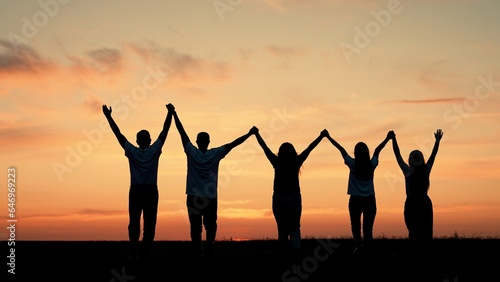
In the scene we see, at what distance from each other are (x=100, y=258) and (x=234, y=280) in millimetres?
4594

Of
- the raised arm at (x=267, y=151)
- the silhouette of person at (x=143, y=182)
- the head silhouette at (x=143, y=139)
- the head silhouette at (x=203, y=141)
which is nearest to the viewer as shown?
the silhouette of person at (x=143, y=182)

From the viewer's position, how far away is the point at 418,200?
15.0 m

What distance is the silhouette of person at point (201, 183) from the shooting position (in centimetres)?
1424

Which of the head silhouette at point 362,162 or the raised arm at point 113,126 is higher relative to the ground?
the raised arm at point 113,126

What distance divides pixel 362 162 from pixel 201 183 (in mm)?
4078

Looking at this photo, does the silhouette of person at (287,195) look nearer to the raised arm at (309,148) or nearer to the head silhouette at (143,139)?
the raised arm at (309,148)

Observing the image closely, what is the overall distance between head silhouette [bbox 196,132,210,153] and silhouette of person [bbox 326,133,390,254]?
122 inches

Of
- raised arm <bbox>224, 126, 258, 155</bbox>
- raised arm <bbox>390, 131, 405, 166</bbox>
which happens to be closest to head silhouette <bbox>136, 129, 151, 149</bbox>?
raised arm <bbox>224, 126, 258, 155</bbox>

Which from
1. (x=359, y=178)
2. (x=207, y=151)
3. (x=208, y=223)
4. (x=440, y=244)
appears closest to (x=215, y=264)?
(x=208, y=223)

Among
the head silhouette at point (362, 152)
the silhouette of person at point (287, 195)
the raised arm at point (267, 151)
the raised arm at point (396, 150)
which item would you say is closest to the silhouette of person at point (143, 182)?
the raised arm at point (267, 151)

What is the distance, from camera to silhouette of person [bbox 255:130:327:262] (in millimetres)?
13945

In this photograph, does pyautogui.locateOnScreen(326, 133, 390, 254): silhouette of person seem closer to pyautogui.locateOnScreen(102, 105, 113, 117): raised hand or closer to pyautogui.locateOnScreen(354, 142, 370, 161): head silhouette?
pyautogui.locateOnScreen(354, 142, 370, 161): head silhouette

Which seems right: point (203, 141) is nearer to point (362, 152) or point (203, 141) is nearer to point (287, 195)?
point (287, 195)

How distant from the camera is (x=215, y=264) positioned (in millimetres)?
13469
